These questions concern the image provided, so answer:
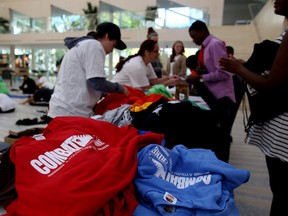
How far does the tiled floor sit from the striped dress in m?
0.97

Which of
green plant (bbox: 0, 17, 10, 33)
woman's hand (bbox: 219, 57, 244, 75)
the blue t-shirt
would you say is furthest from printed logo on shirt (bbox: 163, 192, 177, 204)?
green plant (bbox: 0, 17, 10, 33)

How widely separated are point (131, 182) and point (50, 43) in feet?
53.0

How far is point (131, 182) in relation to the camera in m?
0.76

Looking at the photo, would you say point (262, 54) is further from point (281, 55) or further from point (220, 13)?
point (220, 13)

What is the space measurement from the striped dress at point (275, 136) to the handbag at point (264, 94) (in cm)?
Answer: 3

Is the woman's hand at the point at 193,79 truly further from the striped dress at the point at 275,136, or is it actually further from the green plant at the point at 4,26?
the green plant at the point at 4,26

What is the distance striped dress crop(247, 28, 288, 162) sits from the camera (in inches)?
41.8

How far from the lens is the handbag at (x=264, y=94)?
1.06 meters

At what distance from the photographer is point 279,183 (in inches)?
44.6

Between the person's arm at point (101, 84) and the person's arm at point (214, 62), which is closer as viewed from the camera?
the person's arm at point (101, 84)

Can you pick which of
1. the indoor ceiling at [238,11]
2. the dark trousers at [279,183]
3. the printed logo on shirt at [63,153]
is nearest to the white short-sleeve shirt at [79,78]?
the printed logo on shirt at [63,153]

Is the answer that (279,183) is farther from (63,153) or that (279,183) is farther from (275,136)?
(63,153)

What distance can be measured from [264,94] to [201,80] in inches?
53.6

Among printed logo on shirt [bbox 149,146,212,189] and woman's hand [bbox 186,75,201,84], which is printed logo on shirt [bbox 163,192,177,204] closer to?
printed logo on shirt [bbox 149,146,212,189]
